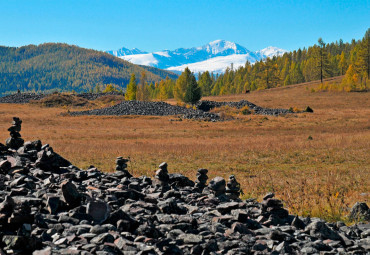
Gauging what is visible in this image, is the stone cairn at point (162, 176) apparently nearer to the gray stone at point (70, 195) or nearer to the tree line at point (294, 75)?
the gray stone at point (70, 195)

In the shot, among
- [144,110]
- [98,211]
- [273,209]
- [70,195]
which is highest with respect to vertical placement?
[144,110]

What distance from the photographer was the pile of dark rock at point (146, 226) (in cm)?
570

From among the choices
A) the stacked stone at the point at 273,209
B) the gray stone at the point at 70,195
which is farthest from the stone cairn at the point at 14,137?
the stacked stone at the point at 273,209

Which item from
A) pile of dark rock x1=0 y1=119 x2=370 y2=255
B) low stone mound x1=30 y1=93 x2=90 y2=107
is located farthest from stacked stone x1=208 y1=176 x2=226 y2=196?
low stone mound x1=30 y1=93 x2=90 y2=107

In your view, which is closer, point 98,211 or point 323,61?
point 98,211

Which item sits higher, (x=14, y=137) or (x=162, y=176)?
(x=14, y=137)

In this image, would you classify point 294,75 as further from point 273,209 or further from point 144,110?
point 273,209

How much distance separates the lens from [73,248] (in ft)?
17.6

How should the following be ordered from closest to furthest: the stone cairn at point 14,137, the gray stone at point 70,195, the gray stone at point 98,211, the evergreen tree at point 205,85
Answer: the gray stone at point 98,211 → the gray stone at point 70,195 → the stone cairn at point 14,137 → the evergreen tree at point 205,85

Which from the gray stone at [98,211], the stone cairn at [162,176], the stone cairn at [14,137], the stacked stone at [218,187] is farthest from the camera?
the stone cairn at [14,137]

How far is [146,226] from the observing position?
6.45 m

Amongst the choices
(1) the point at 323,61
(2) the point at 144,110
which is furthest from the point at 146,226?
(1) the point at 323,61

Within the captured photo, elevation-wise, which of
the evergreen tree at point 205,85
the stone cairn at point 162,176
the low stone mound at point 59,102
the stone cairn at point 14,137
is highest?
the evergreen tree at point 205,85

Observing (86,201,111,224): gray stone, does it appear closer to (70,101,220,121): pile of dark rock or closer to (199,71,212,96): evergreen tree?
(70,101,220,121): pile of dark rock
